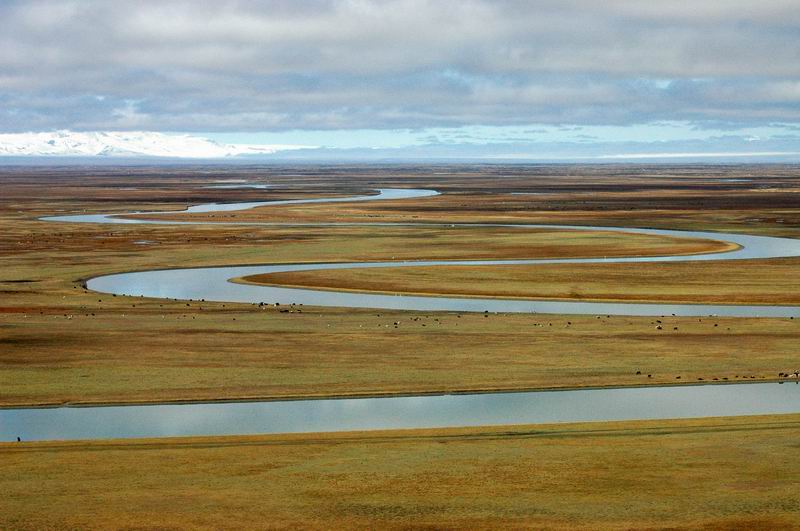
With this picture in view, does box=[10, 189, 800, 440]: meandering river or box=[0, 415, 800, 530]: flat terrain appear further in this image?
box=[10, 189, 800, 440]: meandering river

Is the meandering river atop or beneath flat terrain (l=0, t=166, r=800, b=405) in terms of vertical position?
beneath

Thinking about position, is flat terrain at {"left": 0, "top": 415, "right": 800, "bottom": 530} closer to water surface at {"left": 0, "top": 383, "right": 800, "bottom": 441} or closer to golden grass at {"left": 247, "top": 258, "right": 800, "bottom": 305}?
water surface at {"left": 0, "top": 383, "right": 800, "bottom": 441}

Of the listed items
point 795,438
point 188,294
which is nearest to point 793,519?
point 795,438

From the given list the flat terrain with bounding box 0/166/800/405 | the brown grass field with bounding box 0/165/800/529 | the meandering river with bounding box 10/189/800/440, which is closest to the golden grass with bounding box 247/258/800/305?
the flat terrain with bounding box 0/166/800/405

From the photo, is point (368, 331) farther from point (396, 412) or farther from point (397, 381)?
point (396, 412)

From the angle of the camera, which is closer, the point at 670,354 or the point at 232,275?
the point at 670,354

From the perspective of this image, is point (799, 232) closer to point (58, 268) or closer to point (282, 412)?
point (58, 268)

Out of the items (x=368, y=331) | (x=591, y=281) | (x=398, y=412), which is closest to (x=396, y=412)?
(x=398, y=412)
